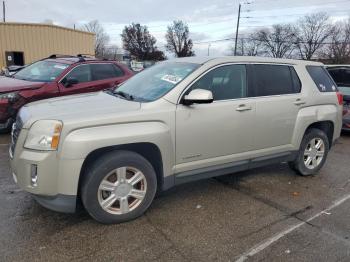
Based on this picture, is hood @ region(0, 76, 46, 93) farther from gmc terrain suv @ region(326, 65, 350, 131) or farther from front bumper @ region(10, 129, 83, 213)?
gmc terrain suv @ region(326, 65, 350, 131)

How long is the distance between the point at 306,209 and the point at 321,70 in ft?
7.88

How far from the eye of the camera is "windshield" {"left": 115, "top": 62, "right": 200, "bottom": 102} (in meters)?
3.73

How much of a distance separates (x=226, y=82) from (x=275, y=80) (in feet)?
2.90

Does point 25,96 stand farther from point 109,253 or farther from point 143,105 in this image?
point 109,253

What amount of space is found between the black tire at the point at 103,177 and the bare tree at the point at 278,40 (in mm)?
69505

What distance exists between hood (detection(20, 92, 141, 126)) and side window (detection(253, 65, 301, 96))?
175cm

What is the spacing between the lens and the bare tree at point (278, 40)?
221ft

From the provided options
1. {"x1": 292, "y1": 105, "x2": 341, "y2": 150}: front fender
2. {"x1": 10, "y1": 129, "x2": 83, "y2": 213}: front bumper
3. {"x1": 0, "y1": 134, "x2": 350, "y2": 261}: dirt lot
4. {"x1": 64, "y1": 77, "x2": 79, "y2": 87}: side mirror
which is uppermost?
{"x1": 64, "y1": 77, "x2": 79, "y2": 87}: side mirror

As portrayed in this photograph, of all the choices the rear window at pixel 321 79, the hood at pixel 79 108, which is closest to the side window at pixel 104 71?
the hood at pixel 79 108

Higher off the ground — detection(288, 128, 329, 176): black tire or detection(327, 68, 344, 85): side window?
detection(327, 68, 344, 85): side window

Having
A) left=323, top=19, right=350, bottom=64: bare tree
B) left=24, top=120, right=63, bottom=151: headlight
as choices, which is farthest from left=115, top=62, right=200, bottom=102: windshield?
left=323, top=19, right=350, bottom=64: bare tree

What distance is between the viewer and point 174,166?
11.8 feet

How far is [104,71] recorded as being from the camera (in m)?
7.90

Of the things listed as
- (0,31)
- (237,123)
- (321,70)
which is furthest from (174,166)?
(0,31)
